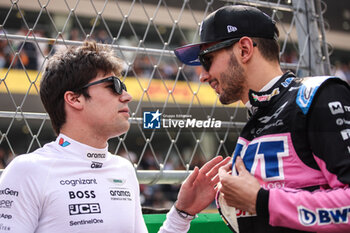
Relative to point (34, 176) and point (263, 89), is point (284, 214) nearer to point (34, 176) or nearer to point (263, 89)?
point (263, 89)

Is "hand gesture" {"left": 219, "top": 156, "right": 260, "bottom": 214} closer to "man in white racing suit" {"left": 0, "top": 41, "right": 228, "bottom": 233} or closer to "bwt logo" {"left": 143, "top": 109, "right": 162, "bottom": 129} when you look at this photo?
"man in white racing suit" {"left": 0, "top": 41, "right": 228, "bottom": 233}

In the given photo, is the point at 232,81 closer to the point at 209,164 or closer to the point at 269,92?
the point at 269,92

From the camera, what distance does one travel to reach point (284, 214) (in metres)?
1.11

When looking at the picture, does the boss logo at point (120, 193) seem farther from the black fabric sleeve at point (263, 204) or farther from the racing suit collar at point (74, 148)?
the black fabric sleeve at point (263, 204)

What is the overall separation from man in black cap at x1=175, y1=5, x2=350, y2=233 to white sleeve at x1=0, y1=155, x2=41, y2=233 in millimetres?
560

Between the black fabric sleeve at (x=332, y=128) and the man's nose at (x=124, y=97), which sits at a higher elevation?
the man's nose at (x=124, y=97)

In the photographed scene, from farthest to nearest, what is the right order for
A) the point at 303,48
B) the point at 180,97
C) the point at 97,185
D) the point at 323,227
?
the point at 180,97 < the point at 303,48 < the point at 97,185 < the point at 323,227

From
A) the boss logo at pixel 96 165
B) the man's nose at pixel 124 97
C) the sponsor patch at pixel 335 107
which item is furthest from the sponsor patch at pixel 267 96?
the boss logo at pixel 96 165

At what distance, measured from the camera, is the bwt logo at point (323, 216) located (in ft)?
3.54

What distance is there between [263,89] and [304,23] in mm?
1052

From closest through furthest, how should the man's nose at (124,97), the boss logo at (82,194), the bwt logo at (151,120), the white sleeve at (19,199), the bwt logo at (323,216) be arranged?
1. the bwt logo at (323,216)
2. the white sleeve at (19,199)
3. the boss logo at (82,194)
4. the man's nose at (124,97)
5. the bwt logo at (151,120)

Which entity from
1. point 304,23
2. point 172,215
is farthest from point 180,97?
point 172,215

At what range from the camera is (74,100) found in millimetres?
1496

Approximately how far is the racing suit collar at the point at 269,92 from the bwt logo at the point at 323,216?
14.4 inches
